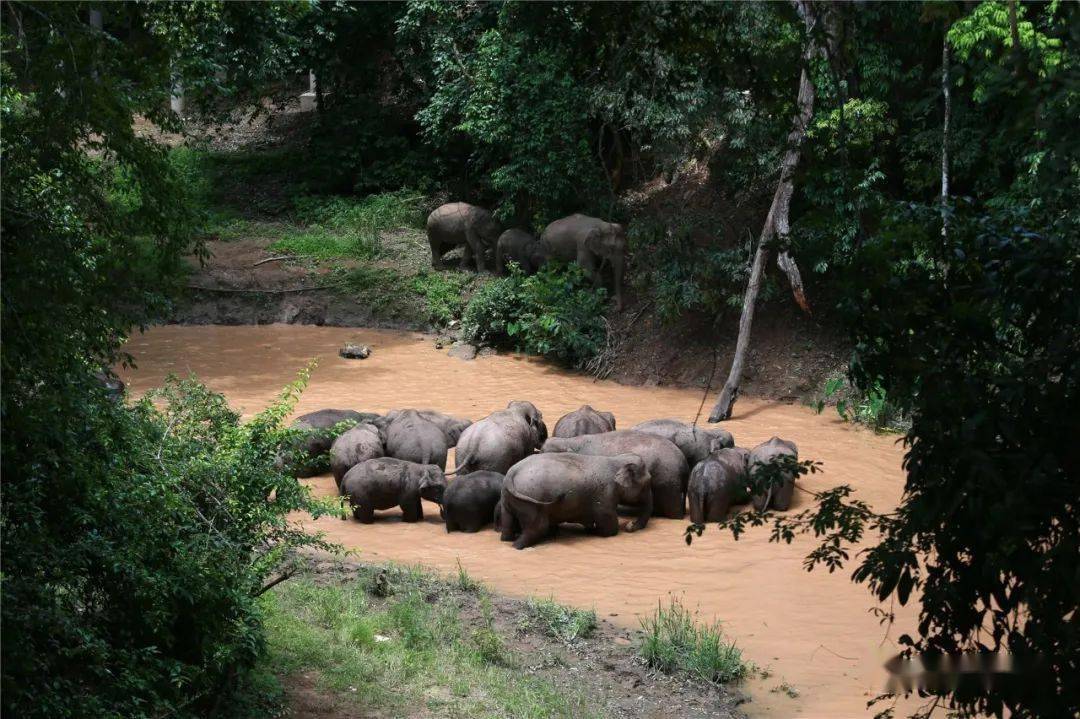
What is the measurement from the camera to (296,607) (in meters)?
7.95

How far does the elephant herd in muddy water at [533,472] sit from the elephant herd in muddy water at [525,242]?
255 inches

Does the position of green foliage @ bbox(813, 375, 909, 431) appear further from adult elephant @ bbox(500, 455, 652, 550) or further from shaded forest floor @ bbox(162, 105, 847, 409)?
adult elephant @ bbox(500, 455, 652, 550)

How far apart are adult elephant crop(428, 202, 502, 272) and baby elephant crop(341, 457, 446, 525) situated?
415 inches

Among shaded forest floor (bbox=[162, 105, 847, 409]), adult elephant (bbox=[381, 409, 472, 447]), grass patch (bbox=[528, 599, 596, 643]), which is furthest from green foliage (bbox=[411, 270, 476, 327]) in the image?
grass patch (bbox=[528, 599, 596, 643])

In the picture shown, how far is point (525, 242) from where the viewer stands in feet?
66.0

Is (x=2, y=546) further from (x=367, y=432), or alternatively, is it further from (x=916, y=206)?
(x=367, y=432)

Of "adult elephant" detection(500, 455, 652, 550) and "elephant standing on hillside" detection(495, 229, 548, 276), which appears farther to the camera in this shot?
"elephant standing on hillside" detection(495, 229, 548, 276)

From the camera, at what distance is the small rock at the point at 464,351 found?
18125mm

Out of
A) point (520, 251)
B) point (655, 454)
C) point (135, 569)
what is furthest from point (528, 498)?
point (520, 251)

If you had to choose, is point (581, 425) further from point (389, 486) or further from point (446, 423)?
point (389, 486)

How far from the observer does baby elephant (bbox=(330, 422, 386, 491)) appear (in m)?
11.3

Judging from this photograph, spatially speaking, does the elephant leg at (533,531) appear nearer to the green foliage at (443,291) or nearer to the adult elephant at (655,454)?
the adult elephant at (655,454)

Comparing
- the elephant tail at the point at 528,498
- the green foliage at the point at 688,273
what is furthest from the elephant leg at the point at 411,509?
the green foliage at the point at 688,273

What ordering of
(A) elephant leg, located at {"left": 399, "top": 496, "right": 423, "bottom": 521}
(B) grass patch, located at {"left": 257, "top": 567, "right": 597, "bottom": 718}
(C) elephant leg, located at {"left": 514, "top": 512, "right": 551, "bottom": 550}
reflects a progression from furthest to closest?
(A) elephant leg, located at {"left": 399, "top": 496, "right": 423, "bottom": 521}, (C) elephant leg, located at {"left": 514, "top": 512, "right": 551, "bottom": 550}, (B) grass patch, located at {"left": 257, "top": 567, "right": 597, "bottom": 718}
